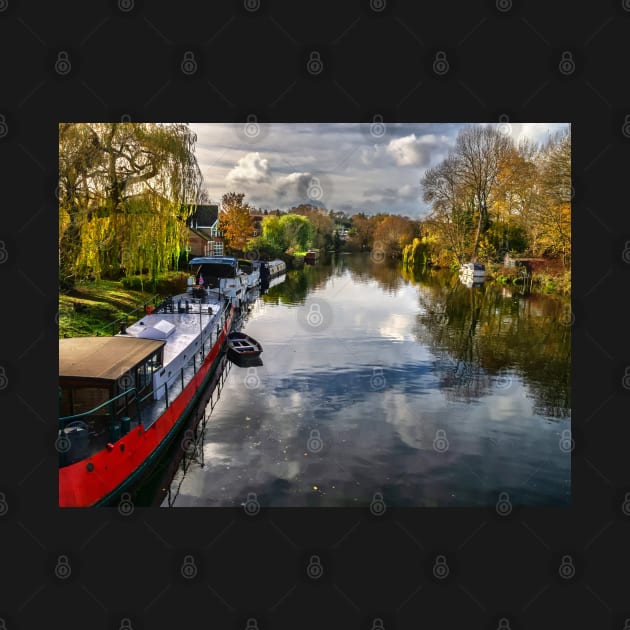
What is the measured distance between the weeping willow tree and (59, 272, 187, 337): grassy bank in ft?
2.30

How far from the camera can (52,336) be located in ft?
28.8

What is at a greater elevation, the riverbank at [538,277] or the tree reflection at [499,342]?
the riverbank at [538,277]

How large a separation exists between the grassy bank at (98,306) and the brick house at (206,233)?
22.6 meters

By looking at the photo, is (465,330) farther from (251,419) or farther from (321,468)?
(321,468)

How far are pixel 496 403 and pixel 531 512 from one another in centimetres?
646

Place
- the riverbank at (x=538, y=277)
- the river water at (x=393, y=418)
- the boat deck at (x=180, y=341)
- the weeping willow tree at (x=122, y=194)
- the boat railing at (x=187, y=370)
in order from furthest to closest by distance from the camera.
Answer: the riverbank at (x=538, y=277) → the weeping willow tree at (x=122, y=194) → the boat railing at (x=187, y=370) → the boat deck at (x=180, y=341) → the river water at (x=393, y=418)

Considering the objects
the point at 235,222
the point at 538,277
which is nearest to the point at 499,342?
the point at 538,277

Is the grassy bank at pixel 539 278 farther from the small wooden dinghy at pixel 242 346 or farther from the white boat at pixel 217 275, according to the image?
the small wooden dinghy at pixel 242 346

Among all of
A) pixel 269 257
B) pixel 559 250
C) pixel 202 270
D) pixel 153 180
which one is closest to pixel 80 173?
pixel 153 180

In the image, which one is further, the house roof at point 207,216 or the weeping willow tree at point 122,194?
the house roof at point 207,216

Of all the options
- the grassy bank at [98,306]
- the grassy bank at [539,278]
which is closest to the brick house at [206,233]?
the grassy bank at [98,306]

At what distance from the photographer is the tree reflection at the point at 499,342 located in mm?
18000

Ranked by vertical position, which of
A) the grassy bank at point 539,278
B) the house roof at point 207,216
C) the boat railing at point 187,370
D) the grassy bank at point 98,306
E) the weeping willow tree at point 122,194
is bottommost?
Answer: the boat railing at point 187,370

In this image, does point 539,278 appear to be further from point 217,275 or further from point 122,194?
point 122,194
